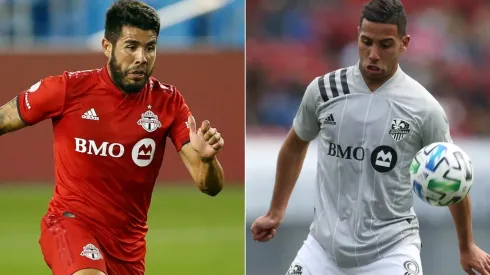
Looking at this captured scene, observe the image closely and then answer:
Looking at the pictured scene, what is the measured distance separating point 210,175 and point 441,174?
125 centimetres

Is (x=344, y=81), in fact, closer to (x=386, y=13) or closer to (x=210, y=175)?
(x=386, y=13)

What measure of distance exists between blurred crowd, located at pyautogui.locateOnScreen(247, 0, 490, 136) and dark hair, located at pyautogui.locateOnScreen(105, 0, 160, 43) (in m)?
12.5

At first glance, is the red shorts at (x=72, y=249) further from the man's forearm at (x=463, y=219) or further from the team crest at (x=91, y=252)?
the man's forearm at (x=463, y=219)

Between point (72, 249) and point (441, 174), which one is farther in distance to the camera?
point (72, 249)

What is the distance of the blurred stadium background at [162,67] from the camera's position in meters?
18.5

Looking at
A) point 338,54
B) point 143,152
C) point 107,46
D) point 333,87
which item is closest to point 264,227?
point 143,152

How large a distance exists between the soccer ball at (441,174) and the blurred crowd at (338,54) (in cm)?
1316

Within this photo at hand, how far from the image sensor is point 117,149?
5.76 metres

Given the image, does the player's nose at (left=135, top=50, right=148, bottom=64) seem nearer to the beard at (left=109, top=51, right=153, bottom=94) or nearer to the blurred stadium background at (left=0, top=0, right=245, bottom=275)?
the beard at (left=109, top=51, right=153, bottom=94)

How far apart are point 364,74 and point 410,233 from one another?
0.90m

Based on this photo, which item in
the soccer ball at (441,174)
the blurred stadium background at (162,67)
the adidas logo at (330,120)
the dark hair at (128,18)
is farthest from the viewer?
the blurred stadium background at (162,67)


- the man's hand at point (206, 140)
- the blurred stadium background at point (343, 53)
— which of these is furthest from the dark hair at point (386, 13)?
the blurred stadium background at point (343, 53)

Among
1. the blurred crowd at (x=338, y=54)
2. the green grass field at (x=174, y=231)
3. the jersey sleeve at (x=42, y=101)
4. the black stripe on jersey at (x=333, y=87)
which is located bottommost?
the green grass field at (x=174, y=231)

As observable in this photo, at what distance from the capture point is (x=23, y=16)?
61.1ft
